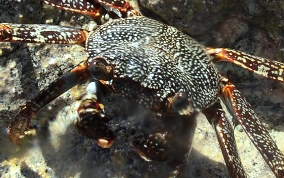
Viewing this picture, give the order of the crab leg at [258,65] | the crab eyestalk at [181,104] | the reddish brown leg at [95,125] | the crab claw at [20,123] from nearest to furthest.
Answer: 1. the crab eyestalk at [181,104]
2. the reddish brown leg at [95,125]
3. the crab claw at [20,123]
4. the crab leg at [258,65]

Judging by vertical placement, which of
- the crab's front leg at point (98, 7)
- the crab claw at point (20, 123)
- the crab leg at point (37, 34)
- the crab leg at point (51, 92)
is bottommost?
the crab claw at point (20, 123)

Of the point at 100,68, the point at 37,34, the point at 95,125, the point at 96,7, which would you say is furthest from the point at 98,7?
the point at 95,125

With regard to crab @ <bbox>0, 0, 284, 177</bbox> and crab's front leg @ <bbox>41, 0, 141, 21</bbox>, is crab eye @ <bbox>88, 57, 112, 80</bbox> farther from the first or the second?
crab's front leg @ <bbox>41, 0, 141, 21</bbox>

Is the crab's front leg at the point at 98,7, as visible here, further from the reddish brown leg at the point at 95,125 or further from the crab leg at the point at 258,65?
the reddish brown leg at the point at 95,125

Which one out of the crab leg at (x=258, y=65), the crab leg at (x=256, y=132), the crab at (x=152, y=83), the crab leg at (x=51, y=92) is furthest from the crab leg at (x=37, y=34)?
the crab leg at (x=256, y=132)

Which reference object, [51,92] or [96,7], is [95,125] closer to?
[51,92]

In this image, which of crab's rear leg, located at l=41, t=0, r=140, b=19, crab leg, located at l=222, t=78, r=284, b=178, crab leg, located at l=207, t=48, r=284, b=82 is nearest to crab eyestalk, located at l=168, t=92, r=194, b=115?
crab leg, located at l=222, t=78, r=284, b=178

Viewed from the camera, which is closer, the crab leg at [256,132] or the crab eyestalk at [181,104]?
the crab eyestalk at [181,104]

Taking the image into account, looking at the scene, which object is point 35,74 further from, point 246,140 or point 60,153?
point 246,140
